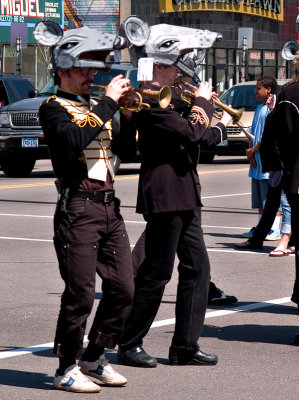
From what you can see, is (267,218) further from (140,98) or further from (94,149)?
(94,149)

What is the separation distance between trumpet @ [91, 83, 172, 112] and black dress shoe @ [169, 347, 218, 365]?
145 cm

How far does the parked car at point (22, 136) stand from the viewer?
2172cm

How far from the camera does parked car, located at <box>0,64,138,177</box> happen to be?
71.3ft

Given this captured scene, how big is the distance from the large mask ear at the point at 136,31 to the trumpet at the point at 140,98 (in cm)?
38

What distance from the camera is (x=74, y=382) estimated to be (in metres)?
5.97

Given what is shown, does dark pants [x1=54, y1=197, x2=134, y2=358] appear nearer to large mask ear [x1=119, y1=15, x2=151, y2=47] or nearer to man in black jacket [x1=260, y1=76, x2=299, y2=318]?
large mask ear [x1=119, y1=15, x2=151, y2=47]

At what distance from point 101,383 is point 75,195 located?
1073 mm

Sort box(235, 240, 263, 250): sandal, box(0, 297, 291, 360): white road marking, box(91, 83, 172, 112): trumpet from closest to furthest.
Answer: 1. box(91, 83, 172, 112): trumpet
2. box(0, 297, 291, 360): white road marking
3. box(235, 240, 263, 250): sandal

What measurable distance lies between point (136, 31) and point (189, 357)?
74.9 inches


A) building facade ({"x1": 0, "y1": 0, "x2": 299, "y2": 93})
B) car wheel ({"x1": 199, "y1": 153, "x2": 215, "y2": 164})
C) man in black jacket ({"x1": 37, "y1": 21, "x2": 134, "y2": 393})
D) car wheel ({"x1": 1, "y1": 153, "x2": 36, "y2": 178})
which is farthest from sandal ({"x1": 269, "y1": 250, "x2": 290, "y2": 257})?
building facade ({"x1": 0, "y1": 0, "x2": 299, "y2": 93})

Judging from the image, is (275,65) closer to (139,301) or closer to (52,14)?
(52,14)

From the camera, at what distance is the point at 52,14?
4572cm

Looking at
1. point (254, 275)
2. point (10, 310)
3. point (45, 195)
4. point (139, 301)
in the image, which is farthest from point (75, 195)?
point (45, 195)

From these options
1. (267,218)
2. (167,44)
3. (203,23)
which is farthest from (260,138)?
(203,23)
